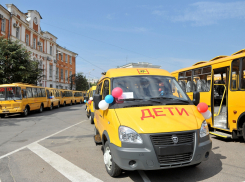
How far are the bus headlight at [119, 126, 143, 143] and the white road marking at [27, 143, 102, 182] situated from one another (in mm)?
1037

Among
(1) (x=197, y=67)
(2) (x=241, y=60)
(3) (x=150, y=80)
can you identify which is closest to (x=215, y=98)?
(1) (x=197, y=67)

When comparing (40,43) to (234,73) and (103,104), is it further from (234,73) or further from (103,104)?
(103,104)

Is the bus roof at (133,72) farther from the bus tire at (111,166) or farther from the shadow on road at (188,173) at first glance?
the shadow on road at (188,173)

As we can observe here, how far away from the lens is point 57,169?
15.3 feet

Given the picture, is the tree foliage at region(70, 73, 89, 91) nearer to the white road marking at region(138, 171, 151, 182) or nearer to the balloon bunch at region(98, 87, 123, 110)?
the balloon bunch at region(98, 87, 123, 110)

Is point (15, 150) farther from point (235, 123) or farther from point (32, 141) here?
point (235, 123)

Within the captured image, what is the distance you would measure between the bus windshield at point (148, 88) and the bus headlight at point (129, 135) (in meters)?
0.94

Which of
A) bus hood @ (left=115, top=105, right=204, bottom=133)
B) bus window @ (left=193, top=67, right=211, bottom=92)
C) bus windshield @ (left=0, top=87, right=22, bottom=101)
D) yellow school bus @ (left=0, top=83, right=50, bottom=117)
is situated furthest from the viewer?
bus windshield @ (left=0, top=87, right=22, bottom=101)

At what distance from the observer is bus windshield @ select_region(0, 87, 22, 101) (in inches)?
633

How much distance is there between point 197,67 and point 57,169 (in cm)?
752

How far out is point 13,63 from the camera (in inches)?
759

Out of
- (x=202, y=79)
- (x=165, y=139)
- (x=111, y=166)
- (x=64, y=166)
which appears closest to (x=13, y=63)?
(x=202, y=79)

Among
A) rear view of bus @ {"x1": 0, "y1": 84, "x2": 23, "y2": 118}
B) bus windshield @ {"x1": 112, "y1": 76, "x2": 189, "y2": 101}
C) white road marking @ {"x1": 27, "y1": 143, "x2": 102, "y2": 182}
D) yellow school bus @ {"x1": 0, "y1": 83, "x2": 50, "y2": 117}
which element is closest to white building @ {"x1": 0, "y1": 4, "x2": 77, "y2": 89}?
yellow school bus @ {"x1": 0, "y1": 83, "x2": 50, "y2": 117}

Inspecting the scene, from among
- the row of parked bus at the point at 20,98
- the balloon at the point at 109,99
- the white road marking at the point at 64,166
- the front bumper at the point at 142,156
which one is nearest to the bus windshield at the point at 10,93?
the row of parked bus at the point at 20,98
